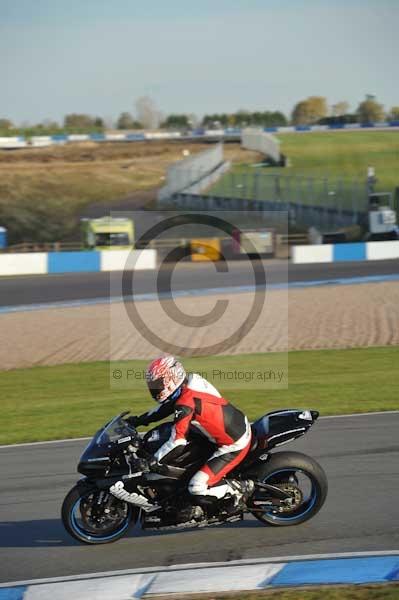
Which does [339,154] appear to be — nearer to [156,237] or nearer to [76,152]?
[76,152]

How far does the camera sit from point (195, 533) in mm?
7777

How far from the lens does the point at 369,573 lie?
6.54 metres

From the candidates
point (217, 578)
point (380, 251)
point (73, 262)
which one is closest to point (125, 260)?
point (73, 262)

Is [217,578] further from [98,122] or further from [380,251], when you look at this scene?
[98,122]

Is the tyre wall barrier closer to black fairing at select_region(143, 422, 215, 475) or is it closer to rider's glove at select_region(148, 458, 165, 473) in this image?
black fairing at select_region(143, 422, 215, 475)

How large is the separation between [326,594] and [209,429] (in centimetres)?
183

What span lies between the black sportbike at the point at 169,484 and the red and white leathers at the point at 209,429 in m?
0.12

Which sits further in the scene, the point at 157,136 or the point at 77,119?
the point at 77,119

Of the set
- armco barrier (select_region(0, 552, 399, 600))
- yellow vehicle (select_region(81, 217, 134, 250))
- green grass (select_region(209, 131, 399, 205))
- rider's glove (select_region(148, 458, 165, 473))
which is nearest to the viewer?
armco barrier (select_region(0, 552, 399, 600))

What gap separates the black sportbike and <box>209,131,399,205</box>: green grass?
37.3m

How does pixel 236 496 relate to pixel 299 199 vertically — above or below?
below

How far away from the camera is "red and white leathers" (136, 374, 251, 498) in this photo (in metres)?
7.35

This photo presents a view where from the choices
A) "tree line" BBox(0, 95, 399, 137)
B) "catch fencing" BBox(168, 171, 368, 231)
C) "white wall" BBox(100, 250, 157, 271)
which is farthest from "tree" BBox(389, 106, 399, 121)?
"white wall" BBox(100, 250, 157, 271)

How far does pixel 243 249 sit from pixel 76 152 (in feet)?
187
